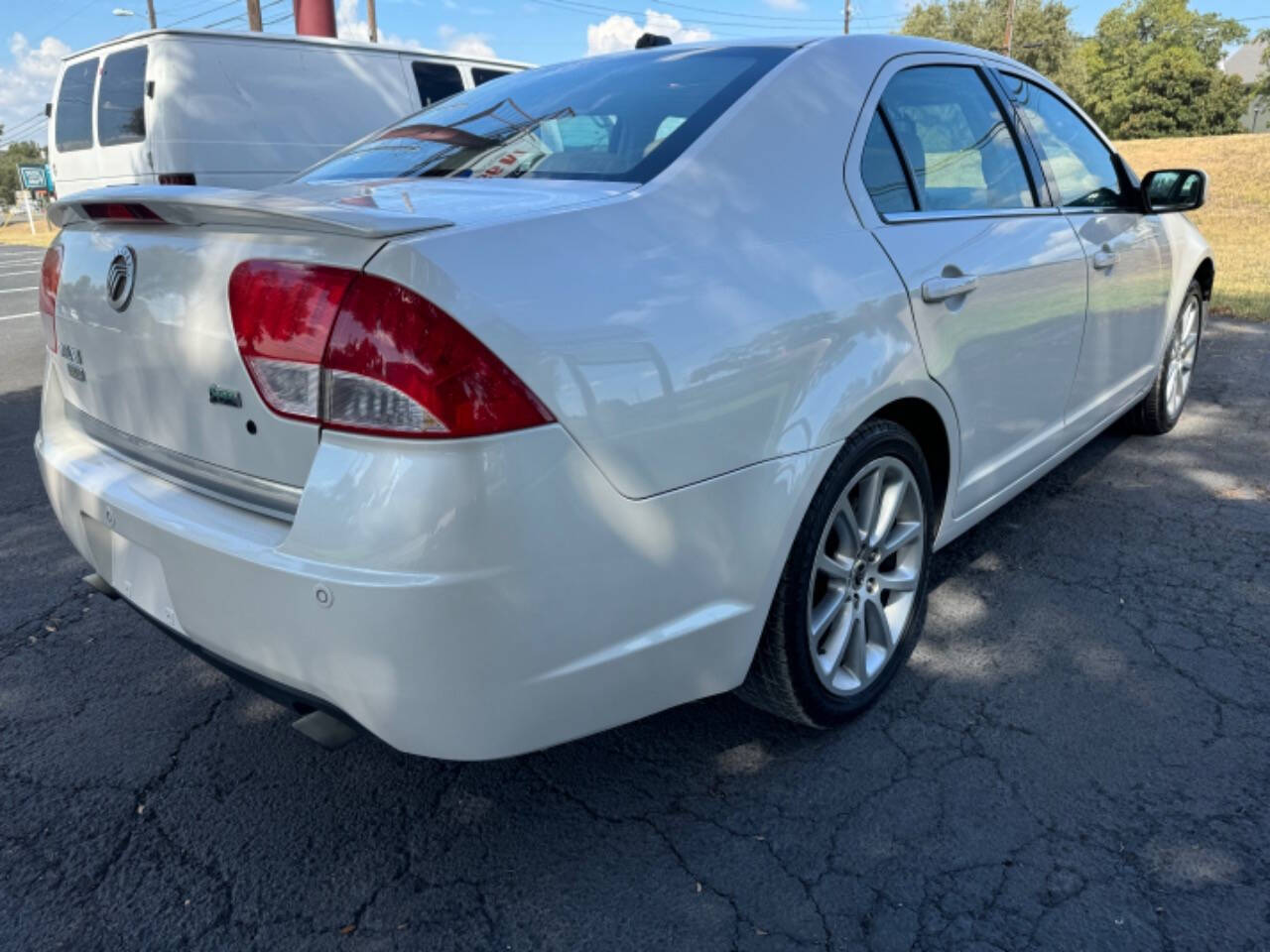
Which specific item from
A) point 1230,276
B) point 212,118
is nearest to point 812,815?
point 212,118

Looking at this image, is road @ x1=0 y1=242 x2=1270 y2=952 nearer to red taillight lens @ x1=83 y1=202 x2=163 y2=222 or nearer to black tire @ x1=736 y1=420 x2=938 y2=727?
black tire @ x1=736 y1=420 x2=938 y2=727

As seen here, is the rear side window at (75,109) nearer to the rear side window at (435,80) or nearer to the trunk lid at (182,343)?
the rear side window at (435,80)

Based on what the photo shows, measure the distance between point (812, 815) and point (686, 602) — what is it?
659mm

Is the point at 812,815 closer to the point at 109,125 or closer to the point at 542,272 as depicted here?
the point at 542,272

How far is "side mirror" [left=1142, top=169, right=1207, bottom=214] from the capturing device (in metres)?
3.82

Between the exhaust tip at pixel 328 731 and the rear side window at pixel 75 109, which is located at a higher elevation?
the rear side window at pixel 75 109

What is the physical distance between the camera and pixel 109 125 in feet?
27.8

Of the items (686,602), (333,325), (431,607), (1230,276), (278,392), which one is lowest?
(1230,276)

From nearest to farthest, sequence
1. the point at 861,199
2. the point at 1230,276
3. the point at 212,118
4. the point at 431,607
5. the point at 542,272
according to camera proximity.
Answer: the point at 431,607, the point at 542,272, the point at 861,199, the point at 212,118, the point at 1230,276

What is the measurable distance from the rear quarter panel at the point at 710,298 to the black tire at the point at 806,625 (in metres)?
0.10

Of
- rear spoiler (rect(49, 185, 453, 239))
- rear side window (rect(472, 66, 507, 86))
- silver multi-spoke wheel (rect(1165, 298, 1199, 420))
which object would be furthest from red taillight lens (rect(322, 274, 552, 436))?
rear side window (rect(472, 66, 507, 86))

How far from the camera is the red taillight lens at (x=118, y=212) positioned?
1918 millimetres

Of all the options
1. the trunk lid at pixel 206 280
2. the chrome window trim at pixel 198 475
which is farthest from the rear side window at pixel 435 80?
the chrome window trim at pixel 198 475

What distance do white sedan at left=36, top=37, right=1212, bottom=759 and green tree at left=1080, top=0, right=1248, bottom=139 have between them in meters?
61.4
